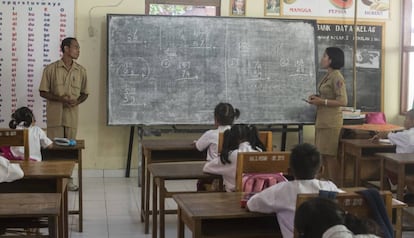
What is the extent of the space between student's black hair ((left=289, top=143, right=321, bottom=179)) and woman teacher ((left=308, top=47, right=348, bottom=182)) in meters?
3.13

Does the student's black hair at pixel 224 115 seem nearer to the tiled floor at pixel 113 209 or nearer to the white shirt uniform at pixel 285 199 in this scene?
the tiled floor at pixel 113 209

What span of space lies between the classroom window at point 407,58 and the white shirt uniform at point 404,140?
2399 millimetres

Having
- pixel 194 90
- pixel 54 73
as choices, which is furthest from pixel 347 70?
pixel 54 73

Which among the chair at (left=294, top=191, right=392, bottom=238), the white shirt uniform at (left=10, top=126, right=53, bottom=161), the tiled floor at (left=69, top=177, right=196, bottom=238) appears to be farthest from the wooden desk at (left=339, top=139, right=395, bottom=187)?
the chair at (left=294, top=191, right=392, bottom=238)

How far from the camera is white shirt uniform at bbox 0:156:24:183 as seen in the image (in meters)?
3.24

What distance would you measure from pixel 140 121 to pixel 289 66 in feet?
5.92

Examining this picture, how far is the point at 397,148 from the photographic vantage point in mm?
5156

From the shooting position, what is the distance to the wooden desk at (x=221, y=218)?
2.60 m

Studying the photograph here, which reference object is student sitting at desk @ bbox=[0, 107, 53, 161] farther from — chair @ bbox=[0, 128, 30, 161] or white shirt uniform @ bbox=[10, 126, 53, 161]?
chair @ bbox=[0, 128, 30, 161]

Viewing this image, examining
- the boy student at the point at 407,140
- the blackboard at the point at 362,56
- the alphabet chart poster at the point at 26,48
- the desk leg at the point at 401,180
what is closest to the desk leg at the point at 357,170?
the boy student at the point at 407,140

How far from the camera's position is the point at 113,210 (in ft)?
17.5

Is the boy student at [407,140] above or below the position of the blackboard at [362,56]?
below

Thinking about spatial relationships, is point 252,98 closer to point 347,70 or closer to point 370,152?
point 347,70

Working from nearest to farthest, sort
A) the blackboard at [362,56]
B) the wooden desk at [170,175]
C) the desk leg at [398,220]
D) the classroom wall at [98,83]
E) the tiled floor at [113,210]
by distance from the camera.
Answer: the desk leg at [398,220] → the wooden desk at [170,175] → the tiled floor at [113,210] → the classroom wall at [98,83] → the blackboard at [362,56]
